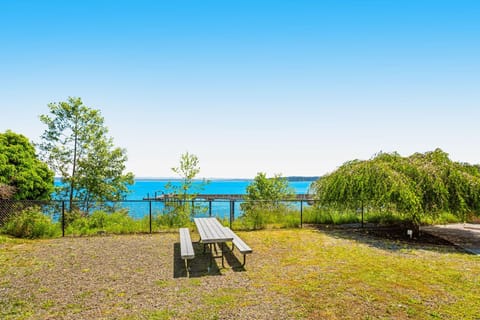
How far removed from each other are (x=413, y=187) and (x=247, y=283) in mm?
6004

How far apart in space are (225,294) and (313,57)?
898 cm

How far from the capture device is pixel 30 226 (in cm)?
794

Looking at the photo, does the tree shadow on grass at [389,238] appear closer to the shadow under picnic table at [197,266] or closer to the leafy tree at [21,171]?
the shadow under picnic table at [197,266]

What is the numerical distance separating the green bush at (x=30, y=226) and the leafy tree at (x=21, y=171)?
4.26ft

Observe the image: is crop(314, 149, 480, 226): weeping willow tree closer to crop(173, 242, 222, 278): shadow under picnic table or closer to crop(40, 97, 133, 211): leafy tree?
crop(173, 242, 222, 278): shadow under picnic table

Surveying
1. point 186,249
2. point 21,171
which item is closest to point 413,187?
point 186,249

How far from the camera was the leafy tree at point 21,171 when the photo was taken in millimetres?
9391

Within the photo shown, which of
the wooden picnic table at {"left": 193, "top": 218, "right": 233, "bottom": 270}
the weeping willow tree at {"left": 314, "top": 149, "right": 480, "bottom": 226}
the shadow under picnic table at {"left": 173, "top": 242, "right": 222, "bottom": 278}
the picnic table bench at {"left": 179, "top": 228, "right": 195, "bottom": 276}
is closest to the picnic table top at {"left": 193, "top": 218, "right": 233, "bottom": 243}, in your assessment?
the wooden picnic table at {"left": 193, "top": 218, "right": 233, "bottom": 270}

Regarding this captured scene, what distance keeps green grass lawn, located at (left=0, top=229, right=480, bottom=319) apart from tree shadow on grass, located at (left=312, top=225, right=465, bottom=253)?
0.13 metres

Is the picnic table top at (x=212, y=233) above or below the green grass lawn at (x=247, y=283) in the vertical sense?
above

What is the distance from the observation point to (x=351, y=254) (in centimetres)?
621

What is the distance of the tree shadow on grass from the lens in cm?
711

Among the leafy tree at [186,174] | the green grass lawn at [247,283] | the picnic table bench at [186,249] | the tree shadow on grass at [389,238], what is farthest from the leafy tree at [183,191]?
the tree shadow on grass at [389,238]

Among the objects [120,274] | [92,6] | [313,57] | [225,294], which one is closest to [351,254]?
[225,294]
